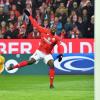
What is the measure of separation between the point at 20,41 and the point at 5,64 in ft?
4.37

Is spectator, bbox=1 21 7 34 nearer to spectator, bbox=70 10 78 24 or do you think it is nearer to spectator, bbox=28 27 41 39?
spectator, bbox=28 27 41 39

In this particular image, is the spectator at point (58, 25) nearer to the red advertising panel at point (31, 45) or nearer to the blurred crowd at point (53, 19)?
the blurred crowd at point (53, 19)

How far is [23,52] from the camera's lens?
51.2ft

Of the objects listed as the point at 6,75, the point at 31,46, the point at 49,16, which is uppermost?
the point at 49,16

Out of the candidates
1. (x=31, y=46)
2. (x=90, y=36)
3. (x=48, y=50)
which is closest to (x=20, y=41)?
(x=31, y=46)

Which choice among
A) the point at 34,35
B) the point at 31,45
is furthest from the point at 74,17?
the point at 31,45

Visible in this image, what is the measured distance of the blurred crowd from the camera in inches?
650

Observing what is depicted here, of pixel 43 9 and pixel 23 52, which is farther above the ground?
pixel 43 9

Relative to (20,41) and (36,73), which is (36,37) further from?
(36,73)

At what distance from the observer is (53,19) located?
16.7 meters

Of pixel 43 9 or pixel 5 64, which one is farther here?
pixel 43 9

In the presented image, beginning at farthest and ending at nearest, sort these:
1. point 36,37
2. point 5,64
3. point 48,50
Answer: point 36,37
point 5,64
point 48,50

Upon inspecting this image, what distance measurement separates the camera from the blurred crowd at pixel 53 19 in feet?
54.2

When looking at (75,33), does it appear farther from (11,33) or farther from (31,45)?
(11,33)
